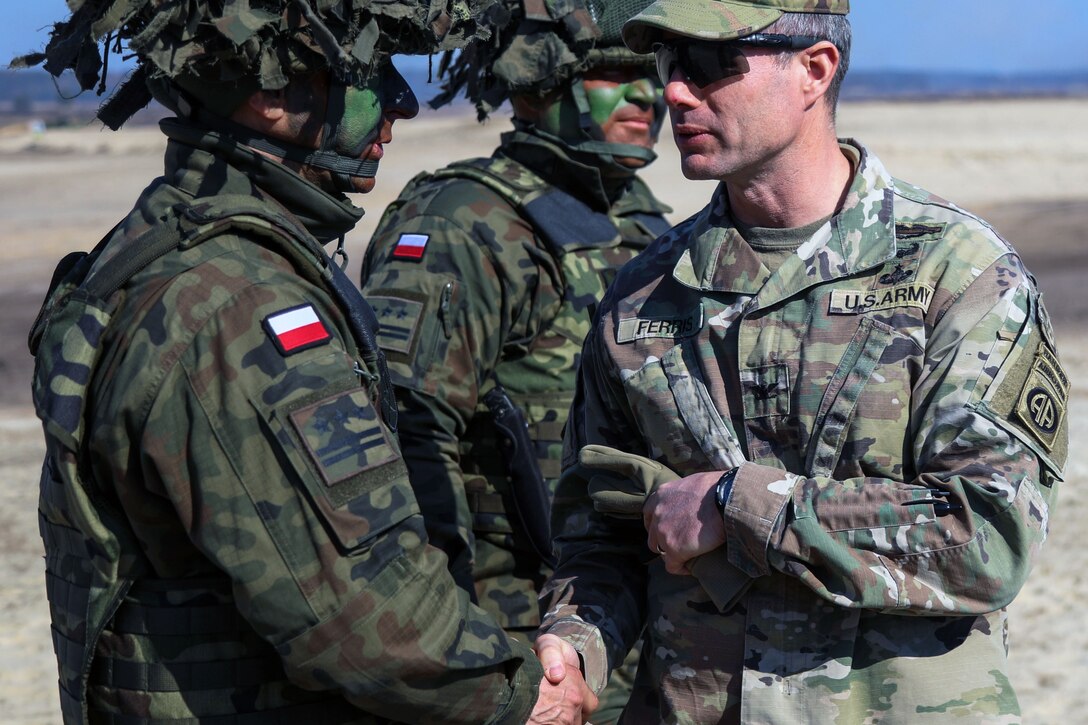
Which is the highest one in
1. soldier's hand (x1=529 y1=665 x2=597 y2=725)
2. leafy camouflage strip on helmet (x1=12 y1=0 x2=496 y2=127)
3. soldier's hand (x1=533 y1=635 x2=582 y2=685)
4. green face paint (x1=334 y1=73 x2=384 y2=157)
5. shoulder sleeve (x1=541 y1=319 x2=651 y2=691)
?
leafy camouflage strip on helmet (x1=12 y1=0 x2=496 y2=127)

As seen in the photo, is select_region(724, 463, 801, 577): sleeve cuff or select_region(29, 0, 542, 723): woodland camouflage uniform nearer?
select_region(29, 0, 542, 723): woodland camouflage uniform

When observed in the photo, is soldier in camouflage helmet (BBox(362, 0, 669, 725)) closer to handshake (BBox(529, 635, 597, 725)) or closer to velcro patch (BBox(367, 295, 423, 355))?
velcro patch (BBox(367, 295, 423, 355))

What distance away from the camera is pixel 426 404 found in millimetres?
4098

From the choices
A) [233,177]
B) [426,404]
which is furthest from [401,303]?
[233,177]

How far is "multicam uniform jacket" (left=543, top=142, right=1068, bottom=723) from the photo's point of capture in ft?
8.34

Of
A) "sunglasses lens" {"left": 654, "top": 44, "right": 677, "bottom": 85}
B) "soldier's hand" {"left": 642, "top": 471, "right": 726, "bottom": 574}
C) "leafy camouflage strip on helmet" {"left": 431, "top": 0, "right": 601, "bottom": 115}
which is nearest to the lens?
"soldier's hand" {"left": 642, "top": 471, "right": 726, "bottom": 574}

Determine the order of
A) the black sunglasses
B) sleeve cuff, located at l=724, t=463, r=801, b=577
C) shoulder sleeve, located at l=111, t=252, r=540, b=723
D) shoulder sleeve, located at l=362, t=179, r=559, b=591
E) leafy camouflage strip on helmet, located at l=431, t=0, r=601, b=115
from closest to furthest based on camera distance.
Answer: shoulder sleeve, located at l=111, t=252, r=540, b=723
sleeve cuff, located at l=724, t=463, r=801, b=577
the black sunglasses
shoulder sleeve, located at l=362, t=179, r=559, b=591
leafy camouflage strip on helmet, located at l=431, t=0, r=601, b=115

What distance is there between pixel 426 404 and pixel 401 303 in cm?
32

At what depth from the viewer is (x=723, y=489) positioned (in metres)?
2.70

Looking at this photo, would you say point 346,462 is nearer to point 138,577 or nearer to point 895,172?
point 138,577

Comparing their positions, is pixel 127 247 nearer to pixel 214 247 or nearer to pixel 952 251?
pixel 214 247

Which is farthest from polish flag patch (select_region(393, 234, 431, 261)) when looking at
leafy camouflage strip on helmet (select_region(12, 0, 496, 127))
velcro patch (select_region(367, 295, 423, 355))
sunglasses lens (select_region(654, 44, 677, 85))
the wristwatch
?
the wristwatch

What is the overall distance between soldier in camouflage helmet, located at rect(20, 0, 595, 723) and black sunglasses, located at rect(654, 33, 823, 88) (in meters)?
0.64

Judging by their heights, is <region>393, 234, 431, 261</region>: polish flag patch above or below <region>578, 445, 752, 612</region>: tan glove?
above
